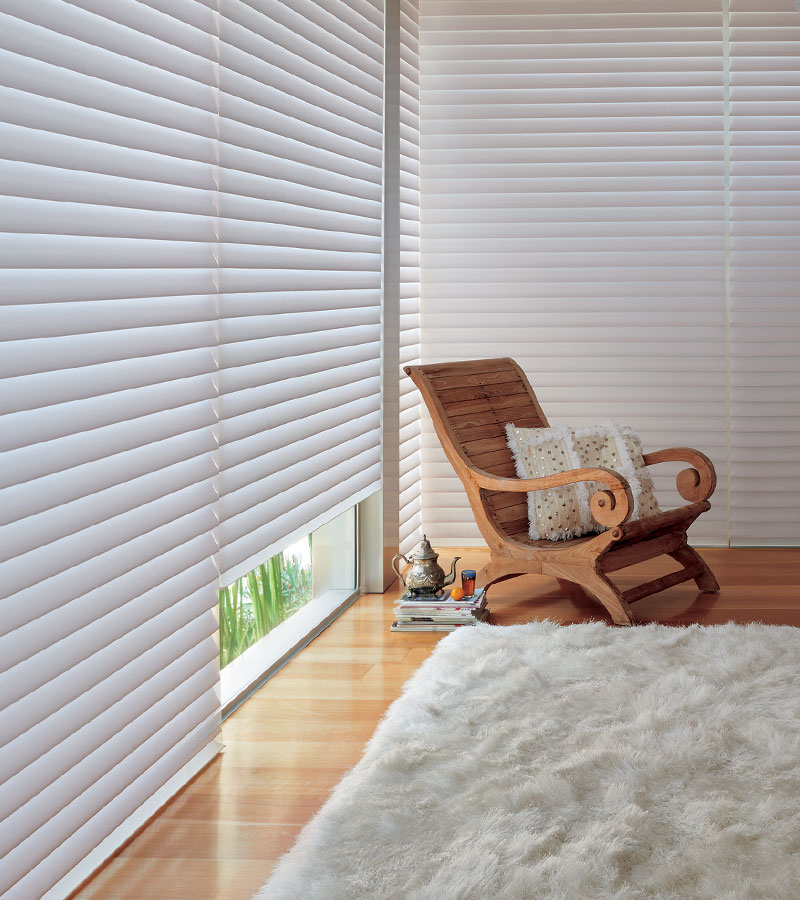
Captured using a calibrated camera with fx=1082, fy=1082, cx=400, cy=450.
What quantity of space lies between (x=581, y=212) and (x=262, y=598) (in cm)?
270

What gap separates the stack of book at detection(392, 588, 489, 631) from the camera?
3654mm

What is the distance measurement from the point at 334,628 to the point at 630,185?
8.64 feet

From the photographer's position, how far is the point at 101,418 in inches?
78.7

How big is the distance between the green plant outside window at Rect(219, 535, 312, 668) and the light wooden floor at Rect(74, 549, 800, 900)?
15cm

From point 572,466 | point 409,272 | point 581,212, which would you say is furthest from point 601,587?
point 581,212

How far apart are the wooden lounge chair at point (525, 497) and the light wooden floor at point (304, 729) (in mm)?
165

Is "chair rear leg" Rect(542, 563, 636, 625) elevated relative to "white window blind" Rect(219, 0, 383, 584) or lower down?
lower down

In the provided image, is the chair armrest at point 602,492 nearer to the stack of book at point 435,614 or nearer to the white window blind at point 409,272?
the stack of book at point 435,614

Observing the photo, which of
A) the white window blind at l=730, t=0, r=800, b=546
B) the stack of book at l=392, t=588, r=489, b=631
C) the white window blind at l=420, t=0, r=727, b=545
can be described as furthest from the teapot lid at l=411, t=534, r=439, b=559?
the white window blind at l=730, t=0, r=800, b=546

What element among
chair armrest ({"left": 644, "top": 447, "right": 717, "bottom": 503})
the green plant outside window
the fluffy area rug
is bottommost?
the fluffy area rug

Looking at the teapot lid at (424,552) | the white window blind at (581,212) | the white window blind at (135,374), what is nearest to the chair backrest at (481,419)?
the teapot lid at (424,552)

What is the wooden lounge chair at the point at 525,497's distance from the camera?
11.8 ft

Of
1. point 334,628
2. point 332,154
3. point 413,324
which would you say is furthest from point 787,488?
point 332,154

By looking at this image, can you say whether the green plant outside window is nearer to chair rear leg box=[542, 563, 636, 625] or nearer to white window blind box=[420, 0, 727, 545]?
chair rear leg box=[542, 563, 636, 625]
